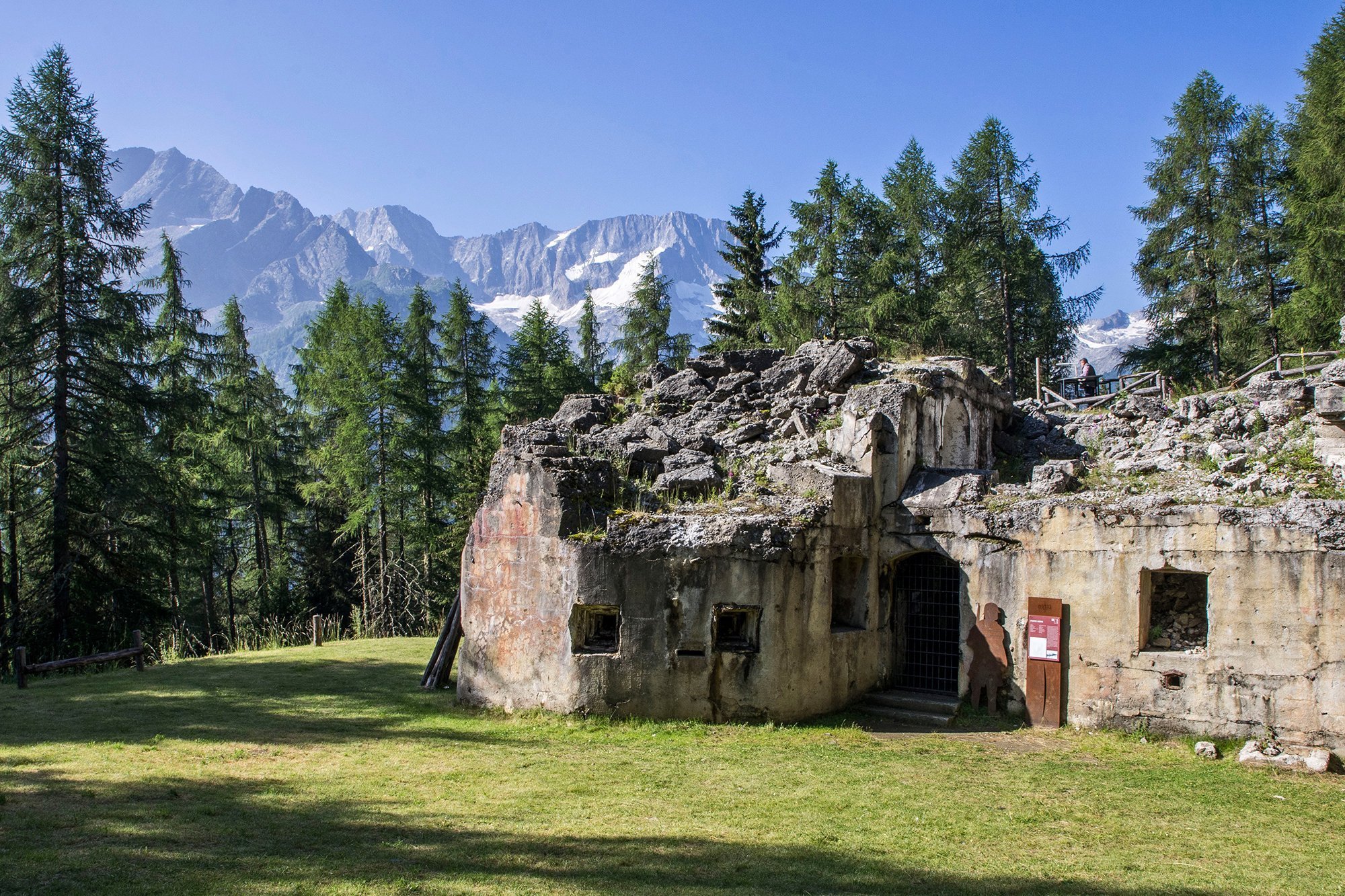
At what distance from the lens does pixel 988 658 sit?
1373cm

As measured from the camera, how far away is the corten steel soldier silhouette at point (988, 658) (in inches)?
536

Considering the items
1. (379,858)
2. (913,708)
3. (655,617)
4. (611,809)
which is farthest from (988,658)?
(379,858)

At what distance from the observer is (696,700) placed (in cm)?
1245

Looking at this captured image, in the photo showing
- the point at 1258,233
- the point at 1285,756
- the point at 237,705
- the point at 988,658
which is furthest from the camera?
the point at 1258,233

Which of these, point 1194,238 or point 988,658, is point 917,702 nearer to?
point 988,658

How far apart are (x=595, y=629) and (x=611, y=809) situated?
173 inches

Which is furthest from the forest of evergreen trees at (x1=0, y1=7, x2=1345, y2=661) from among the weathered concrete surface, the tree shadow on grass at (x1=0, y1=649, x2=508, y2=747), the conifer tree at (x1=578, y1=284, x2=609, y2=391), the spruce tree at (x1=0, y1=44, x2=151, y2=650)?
the weathered concrete surface

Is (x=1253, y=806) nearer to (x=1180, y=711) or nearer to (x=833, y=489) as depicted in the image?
(x=1180, y=711)

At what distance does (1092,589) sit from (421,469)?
21984 millimetres

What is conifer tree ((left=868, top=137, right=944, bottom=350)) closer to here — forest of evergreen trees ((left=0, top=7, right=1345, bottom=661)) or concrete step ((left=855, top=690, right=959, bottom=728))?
forest of evergreen trees ((left=0, top=7, right=1345, bottom=661))

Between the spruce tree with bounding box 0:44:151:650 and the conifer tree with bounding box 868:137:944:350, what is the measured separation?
2296 cm

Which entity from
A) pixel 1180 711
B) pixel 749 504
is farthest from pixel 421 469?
pixel 1180 711

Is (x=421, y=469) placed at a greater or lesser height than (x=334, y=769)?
greater

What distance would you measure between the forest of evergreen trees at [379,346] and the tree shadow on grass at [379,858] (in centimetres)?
1383
